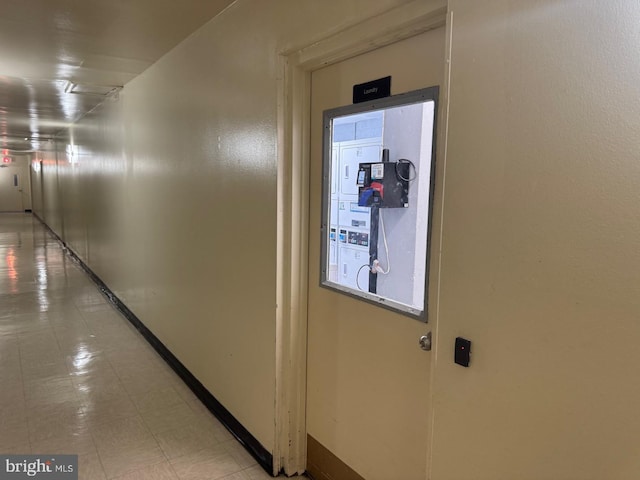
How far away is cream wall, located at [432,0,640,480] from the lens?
3.28 ft

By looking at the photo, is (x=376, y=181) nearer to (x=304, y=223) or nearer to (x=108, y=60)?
(x=304, y=223)

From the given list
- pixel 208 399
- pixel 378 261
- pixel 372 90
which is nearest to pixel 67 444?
pixel 208 399

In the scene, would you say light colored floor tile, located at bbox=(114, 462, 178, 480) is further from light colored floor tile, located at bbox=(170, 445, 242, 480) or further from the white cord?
the white cord

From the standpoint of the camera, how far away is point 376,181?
188 cm

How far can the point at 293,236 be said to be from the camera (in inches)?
87.4

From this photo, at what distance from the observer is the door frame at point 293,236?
207 centimetres

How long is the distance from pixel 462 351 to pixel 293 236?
110cm

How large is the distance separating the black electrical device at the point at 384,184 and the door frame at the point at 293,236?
0.39 metres

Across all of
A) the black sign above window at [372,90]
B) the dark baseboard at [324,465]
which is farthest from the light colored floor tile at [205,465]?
the black sign above window at [372,90]

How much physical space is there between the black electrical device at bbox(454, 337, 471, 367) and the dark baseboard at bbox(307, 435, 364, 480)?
3.44 ft

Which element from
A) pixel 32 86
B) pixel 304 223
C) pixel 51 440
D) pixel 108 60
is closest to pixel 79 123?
pixel 32 86

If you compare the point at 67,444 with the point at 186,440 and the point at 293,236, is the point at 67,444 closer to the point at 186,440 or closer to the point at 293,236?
the point at 186,440

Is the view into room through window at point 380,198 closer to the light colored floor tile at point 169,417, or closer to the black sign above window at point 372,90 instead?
the black sign above window at point 372,90

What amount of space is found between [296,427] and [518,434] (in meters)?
1.42
